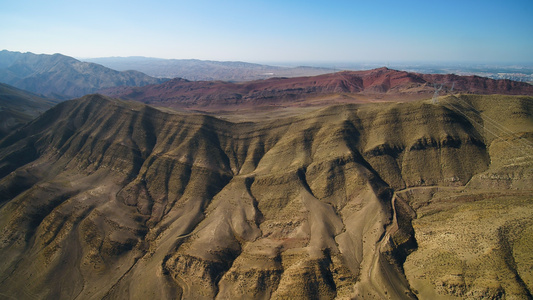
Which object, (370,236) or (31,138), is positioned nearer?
(370,236)

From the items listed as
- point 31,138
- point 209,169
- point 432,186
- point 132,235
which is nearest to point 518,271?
point 432,186

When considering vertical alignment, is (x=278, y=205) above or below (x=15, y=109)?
below

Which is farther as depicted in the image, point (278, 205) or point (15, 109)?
point (15, 109)

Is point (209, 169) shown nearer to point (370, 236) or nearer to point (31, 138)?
point (370, 236)

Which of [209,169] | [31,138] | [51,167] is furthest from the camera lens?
[31,138]

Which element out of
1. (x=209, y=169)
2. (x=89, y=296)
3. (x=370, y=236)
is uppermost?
(x=209, y=169)

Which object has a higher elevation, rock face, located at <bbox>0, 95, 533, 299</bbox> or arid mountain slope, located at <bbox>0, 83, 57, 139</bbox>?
arid mountain slope, located at <bbox>0, 83, 57, 139</bbox>
